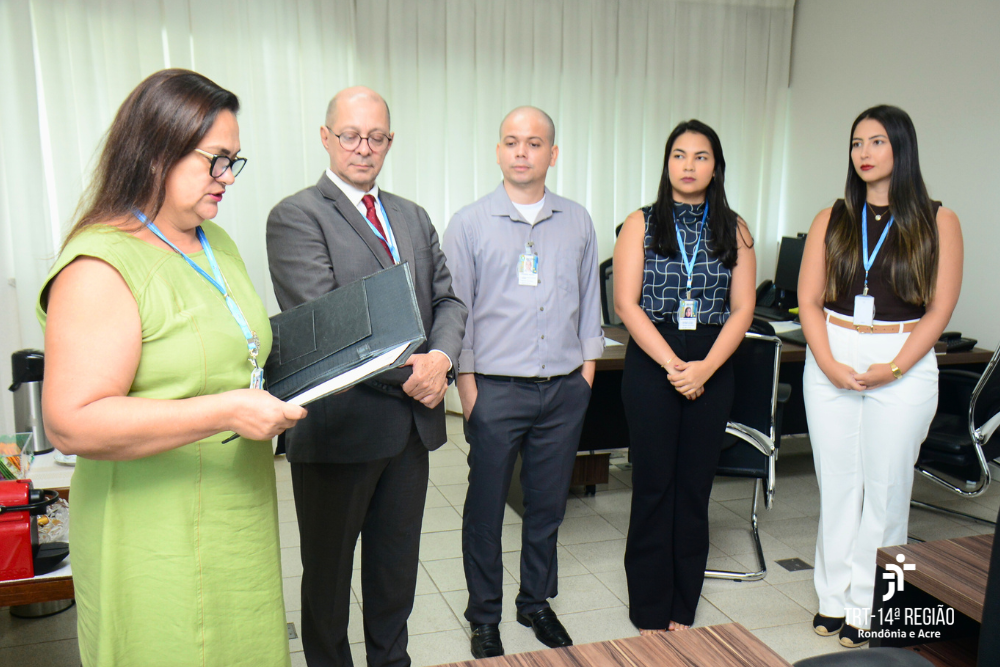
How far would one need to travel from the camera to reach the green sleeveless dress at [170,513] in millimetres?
1216

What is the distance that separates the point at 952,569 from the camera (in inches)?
65.6

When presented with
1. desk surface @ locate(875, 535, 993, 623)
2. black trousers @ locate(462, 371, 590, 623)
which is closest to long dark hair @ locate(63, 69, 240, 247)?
black trousers @ locate(462, 371, 590, 623)

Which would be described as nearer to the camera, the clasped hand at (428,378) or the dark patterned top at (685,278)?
the clasped hand at (428,378)

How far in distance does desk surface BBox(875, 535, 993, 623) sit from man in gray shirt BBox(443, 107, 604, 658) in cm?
106

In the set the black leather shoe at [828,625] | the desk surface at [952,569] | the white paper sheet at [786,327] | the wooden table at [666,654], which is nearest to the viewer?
the wooden table at [666,654]

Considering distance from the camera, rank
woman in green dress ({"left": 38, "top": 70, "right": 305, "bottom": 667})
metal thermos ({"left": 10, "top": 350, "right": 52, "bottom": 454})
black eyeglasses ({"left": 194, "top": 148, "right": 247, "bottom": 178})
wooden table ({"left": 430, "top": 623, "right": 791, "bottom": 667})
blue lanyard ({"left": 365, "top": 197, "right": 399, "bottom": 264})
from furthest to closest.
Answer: metal thermos ({"left": 10, "top": 350, "right": 52, "bottom": 454}) → blue lanyard ({"left": 365, "top": 197, "right": 399, "bottom": 264}) → black eyeglasses ({"left": 194, "top": 148, "right": 247, "bottom": 178}) → woman in green dress ({"left": 38, "top": 70, "right": 305, "bottom": 667}) → wooden table ({"left": 430, "top": 623, "right": 791, "bottom": 667})

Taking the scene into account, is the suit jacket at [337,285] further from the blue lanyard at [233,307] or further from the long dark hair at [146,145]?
the long dark hair at [146,145]

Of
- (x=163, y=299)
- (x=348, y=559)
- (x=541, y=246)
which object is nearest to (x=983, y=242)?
(x=541, y=246)

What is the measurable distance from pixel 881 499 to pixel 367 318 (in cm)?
196

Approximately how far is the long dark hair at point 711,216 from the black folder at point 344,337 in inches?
49.4

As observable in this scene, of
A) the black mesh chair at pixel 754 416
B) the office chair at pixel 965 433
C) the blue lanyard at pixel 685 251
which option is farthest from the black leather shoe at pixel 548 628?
the office chair at pixel 965 433

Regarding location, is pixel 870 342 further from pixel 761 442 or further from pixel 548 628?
pixel 548 628

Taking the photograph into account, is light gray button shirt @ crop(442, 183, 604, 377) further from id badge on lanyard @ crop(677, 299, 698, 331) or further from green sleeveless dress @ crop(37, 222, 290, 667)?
green sleeveless dress @ crop(37, 222, 290, 667)

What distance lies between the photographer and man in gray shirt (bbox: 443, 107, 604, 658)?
7.91 feet
